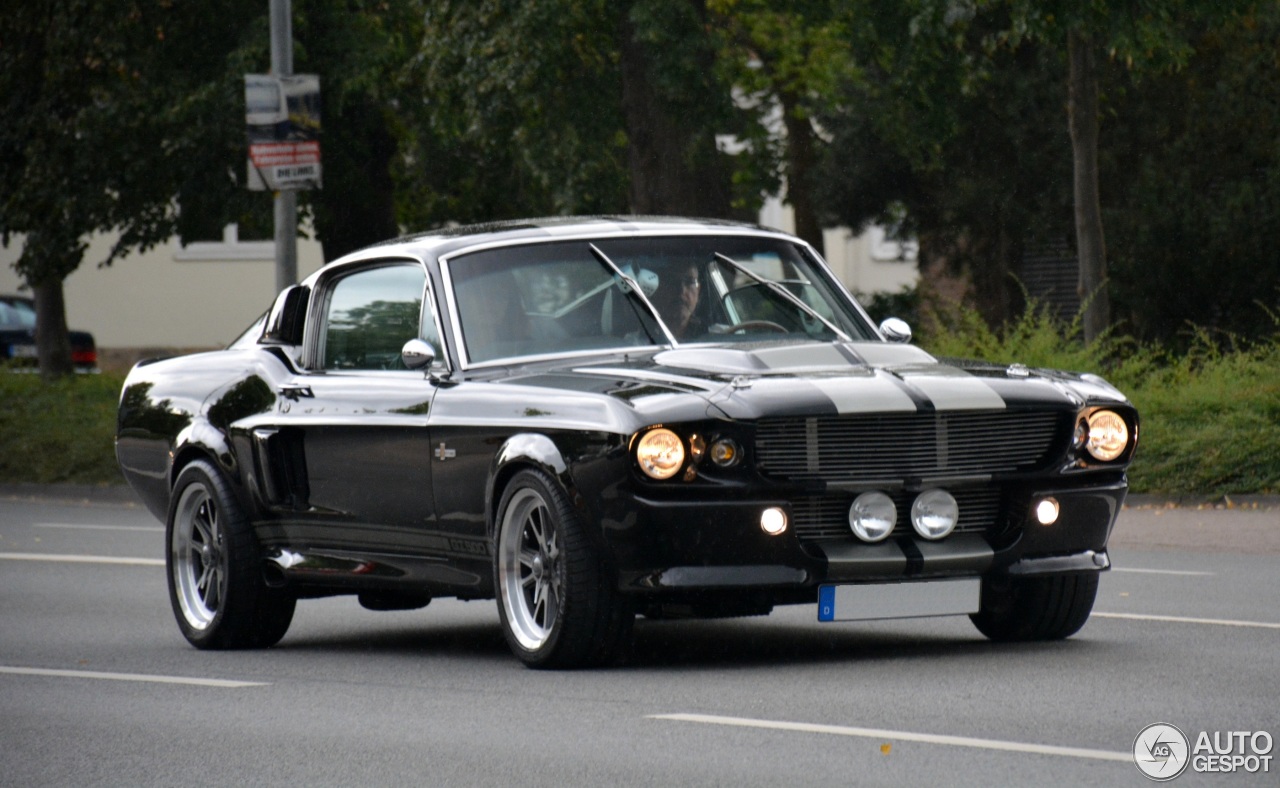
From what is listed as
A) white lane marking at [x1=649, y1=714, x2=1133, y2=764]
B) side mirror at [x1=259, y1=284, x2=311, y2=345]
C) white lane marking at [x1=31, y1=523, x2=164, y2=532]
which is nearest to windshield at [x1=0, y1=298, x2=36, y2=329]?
white lane marking at [x1=31, y1=523, x2=164, y2=532]

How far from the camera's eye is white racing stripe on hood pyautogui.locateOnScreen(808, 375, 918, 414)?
806 cm

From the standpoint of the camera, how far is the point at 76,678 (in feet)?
30.1

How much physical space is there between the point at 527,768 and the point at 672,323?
9.97 ft

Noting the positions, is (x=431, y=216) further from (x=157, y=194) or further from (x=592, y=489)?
(x=592, y=489)

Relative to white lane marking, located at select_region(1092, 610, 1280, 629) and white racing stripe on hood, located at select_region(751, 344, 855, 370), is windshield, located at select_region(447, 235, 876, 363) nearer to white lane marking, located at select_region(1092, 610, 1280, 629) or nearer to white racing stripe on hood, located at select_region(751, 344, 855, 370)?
white racing stripe on hood, located at select_region(751, 344, 855, 370)

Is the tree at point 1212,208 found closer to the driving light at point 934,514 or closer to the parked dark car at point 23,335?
the parked dark car at point 23,335

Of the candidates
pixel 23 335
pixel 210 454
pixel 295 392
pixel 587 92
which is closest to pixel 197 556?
pixel 210 454

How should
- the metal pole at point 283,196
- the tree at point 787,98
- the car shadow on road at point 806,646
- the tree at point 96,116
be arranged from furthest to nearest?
the tree at point 787,98
the tree at point 96,116
the metal pole at point 283,196
the car shadow on road at point 806,646

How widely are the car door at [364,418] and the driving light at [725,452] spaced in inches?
57.7

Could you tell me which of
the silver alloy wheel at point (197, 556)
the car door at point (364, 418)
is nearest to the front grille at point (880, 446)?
the car door at point (364, 418)

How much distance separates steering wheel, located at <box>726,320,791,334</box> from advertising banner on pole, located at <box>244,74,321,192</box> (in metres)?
13.1

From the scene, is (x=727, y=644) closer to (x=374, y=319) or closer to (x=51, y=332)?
(x=374, y=319)

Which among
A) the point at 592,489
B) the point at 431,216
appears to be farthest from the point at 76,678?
the point at 431,216

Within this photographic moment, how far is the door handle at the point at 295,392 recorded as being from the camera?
32.6ft
